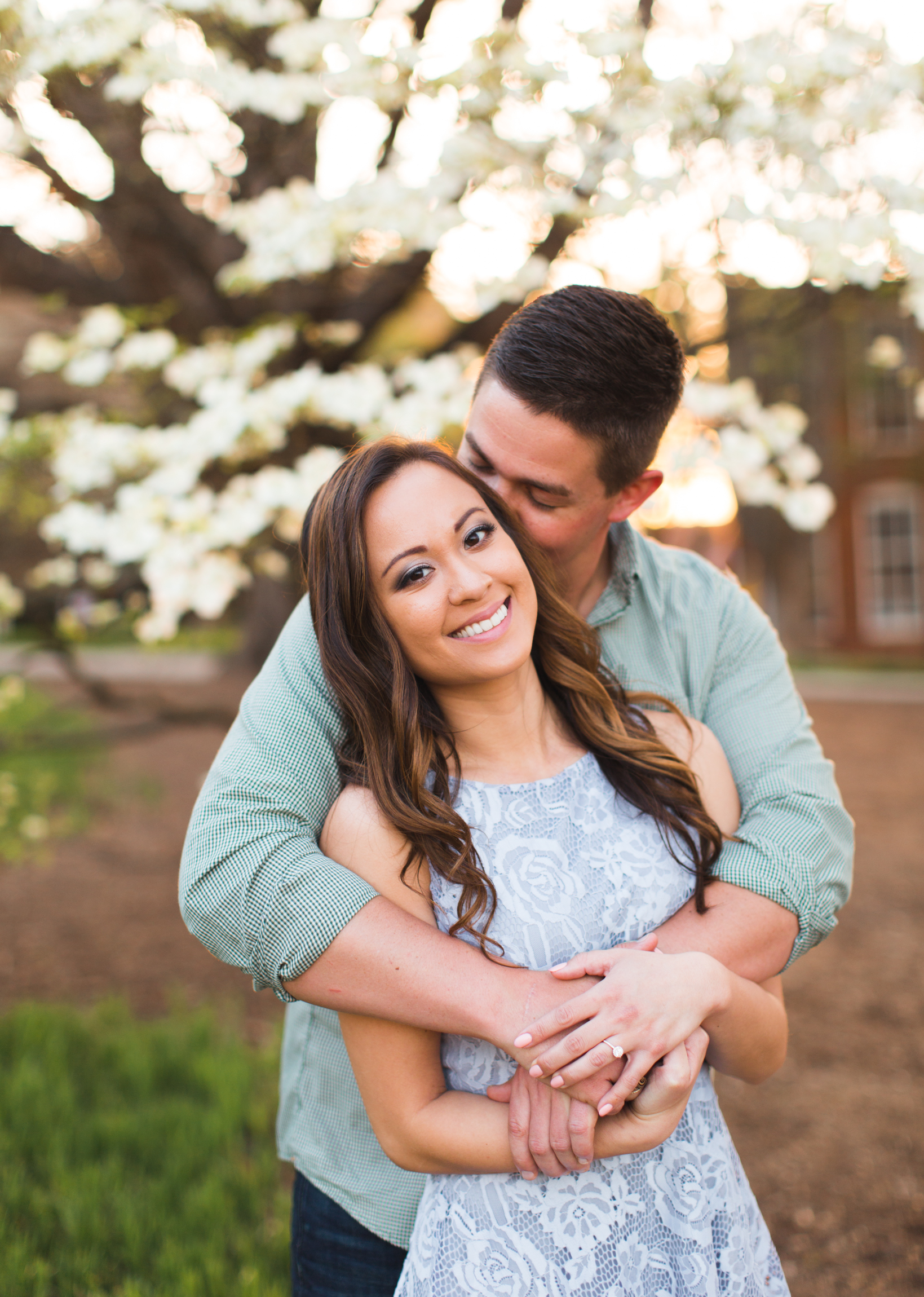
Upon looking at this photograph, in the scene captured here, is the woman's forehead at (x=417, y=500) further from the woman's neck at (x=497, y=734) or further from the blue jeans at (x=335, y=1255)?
the blue jeans at (x=335, y=1255)

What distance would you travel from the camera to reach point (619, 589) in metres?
1.99

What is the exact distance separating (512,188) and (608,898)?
240cm

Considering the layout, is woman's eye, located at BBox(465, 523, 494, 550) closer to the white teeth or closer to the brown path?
the white teeth

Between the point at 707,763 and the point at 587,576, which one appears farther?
the point at 587,576

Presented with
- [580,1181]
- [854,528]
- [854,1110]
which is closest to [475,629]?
[580,1181]

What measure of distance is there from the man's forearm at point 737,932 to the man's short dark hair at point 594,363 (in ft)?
2.82

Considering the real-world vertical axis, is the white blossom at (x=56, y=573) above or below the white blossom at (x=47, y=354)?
below

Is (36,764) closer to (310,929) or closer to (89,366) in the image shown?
(89,366)

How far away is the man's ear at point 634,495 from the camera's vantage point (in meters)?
2.05

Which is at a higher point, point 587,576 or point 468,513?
point 468,513

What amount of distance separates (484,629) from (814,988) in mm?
4294

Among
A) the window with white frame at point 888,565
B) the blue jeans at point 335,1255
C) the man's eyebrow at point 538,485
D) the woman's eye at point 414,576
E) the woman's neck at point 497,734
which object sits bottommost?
the window with white frame at point 888,565

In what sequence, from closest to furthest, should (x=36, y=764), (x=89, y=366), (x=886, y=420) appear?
(x=89, y=366) < (x=36, y=764) < (x=886, y=420)

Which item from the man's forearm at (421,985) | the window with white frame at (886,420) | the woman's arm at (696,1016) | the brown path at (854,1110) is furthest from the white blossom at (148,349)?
the window with white frame at (886,420)
